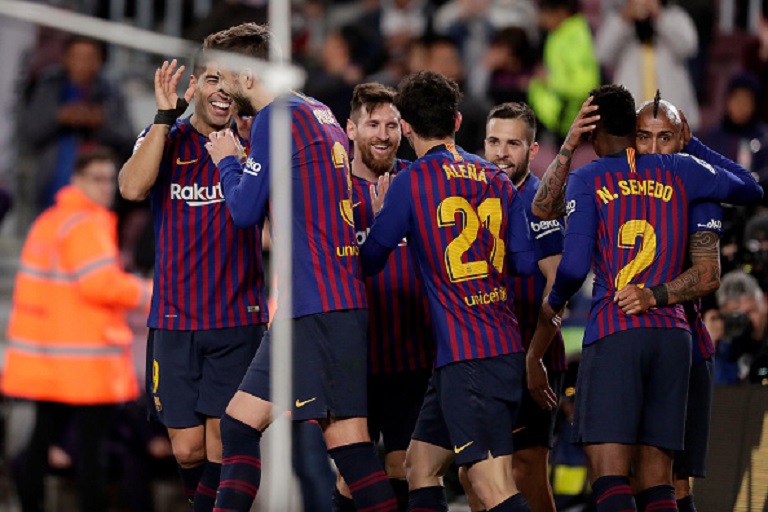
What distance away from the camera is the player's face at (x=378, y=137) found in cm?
687

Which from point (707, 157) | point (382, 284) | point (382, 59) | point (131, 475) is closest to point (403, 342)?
point (382, 284)

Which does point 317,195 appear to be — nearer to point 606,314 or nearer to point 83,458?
point 606,314

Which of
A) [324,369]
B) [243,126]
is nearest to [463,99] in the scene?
[243,126]

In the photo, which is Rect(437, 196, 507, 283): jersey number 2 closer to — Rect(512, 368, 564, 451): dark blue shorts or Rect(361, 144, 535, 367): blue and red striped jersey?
Rect(361, 144, 535, 367): blue and red striped jersey

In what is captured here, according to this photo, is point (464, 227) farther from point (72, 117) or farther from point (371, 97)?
point (72, 117)

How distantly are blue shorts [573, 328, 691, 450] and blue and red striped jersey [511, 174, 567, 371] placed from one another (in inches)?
34.8

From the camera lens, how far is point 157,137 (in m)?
6.34

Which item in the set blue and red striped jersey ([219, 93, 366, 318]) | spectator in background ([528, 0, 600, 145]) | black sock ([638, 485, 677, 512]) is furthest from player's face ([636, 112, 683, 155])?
spectator in background ([528, 0, 600, 145])

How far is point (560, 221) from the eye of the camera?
22.9 feet

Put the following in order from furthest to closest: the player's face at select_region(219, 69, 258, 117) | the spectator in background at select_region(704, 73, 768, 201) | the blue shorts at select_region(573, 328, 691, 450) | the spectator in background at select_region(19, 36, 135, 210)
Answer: the spectator in background at select_region(704, 73, 768, 201) → the spectator in background at select_region(19, 36, 135, 210) → the player's face at select_region(219, 69, 258, 117) → the blue shorts at select_region(573, 328, 691, 450)

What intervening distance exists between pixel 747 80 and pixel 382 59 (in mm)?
2402

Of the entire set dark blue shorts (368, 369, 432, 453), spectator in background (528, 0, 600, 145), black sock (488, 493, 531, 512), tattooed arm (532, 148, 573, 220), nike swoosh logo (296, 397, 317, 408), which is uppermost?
spectator in background (528, 0, 600, 145)

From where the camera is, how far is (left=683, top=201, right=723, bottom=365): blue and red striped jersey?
241 inches

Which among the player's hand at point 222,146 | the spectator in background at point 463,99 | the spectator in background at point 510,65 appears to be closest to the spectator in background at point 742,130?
the spectator in background at point 510,65
